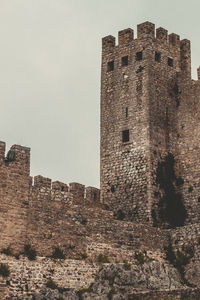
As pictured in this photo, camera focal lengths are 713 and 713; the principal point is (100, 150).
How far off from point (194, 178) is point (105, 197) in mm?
4329

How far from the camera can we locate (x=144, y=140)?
110 ft

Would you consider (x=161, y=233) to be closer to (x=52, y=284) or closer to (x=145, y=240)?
(x=145, y=240)

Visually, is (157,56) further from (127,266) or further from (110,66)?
(127,266)

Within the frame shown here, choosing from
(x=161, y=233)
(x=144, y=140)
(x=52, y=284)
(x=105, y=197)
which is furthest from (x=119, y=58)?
(x=52, y=284)

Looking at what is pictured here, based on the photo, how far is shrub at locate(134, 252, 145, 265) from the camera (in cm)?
2952

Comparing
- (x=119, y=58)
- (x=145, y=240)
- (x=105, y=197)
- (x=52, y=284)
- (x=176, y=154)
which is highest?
(x=119, y=58)

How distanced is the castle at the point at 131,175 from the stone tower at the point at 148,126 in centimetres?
5

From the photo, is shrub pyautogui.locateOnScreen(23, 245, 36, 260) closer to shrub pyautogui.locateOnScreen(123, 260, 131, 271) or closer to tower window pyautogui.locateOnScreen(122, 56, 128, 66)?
shrub pyautogui.locateOnScreen(123, 260, 131, 271)

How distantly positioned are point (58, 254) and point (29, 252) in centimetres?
143

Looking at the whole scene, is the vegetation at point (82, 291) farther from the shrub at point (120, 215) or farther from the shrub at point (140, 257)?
the shrub at point (120, 215)

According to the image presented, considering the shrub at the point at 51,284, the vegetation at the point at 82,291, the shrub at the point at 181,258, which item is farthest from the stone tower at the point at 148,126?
the shrub at the point at 51,284

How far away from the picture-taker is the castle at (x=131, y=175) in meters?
27.3

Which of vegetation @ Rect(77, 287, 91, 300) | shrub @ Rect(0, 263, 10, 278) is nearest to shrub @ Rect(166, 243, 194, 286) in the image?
vegetation @ Rect(77, 287, 91, 300)

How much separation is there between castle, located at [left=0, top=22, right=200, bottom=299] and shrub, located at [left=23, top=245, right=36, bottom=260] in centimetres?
27
